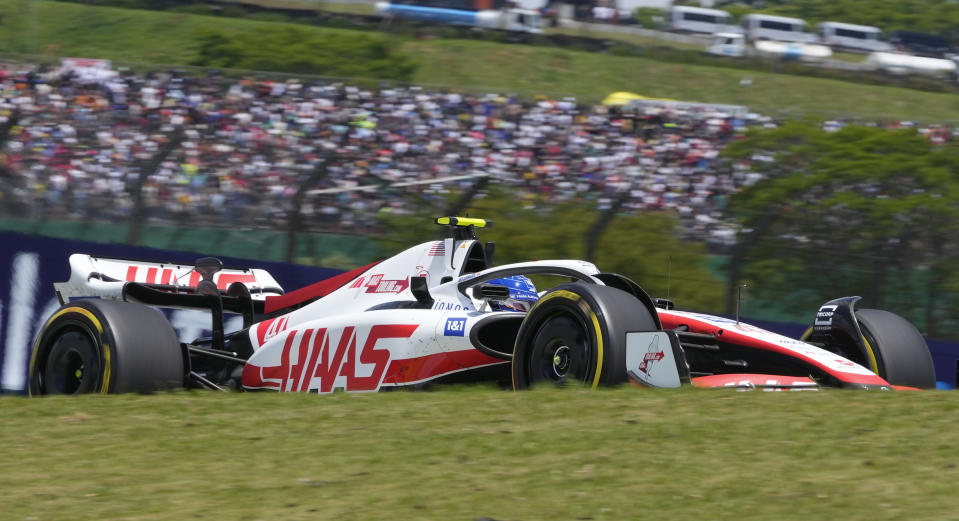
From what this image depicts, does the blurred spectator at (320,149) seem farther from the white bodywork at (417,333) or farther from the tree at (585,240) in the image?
the white bodywork at (417,333)

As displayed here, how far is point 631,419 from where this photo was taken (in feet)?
17.8

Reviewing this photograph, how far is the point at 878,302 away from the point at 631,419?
691 centimetres

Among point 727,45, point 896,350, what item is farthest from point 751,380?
point 727,45

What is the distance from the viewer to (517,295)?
784cm

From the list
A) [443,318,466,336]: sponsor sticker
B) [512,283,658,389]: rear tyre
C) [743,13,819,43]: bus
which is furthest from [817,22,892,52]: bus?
[512,283,658,389]: rear tyre

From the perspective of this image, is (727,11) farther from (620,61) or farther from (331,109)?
(331,109)

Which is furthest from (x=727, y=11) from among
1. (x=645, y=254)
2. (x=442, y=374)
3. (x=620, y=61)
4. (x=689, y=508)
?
(x=689, y=508)

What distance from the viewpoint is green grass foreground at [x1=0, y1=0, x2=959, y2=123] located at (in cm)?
3105

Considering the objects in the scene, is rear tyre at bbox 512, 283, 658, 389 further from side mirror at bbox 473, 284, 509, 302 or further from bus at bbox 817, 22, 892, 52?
bus at bbox 817, 22, 892, 52

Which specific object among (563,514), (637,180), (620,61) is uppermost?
(620,61)

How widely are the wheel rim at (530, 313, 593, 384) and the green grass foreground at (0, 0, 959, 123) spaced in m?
24.2

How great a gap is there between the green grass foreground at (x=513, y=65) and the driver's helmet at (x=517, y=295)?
22.9 m

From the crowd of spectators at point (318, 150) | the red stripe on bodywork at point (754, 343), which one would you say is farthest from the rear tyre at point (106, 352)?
the crowd of spectators at point (318, 150)

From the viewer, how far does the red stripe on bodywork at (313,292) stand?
841cm
